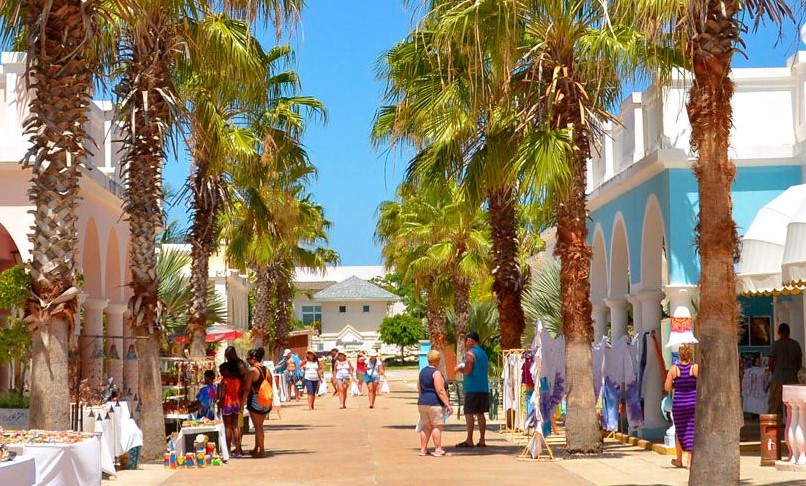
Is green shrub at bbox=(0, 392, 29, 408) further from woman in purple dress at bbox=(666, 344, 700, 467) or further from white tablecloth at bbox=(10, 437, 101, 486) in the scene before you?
woman in purple dress at bbox=(666, 344, 700, 467)

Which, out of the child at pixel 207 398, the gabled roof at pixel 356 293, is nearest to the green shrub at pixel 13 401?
the child at pixel 207 398

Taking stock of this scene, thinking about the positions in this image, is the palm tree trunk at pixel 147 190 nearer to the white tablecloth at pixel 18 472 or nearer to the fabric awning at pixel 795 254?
the white tablecloth at pixel 18 472

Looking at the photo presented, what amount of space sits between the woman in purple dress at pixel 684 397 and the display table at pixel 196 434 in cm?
689

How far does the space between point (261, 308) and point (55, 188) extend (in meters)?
32.3

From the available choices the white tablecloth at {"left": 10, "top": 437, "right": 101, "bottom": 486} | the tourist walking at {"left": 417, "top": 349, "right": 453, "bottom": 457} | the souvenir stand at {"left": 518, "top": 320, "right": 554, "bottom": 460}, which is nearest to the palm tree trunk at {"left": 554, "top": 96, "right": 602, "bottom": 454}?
the souvenir stand at {"left": 518, "top": 320, "right": 554, "bottom": 460}

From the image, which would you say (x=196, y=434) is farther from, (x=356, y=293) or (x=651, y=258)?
(x=356, y=293)

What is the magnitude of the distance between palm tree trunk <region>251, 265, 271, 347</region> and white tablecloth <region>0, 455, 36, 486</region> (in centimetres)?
3418

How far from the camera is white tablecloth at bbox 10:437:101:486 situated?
1128 centimetres

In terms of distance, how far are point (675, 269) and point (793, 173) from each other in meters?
2.70

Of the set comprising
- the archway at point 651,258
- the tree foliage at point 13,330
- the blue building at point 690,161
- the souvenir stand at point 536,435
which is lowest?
the souvenir stand at point 536,435

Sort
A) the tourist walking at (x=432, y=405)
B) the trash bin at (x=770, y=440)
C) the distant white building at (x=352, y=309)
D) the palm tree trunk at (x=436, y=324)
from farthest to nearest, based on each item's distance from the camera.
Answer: the distant white building at (x=352, y=309), the palm tree trunk at (x=436, y=324), the tourist walking at (x=432, y=405), the trash bin at (x=770, y=440)

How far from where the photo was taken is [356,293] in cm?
9719

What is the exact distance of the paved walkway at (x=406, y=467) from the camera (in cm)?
1528

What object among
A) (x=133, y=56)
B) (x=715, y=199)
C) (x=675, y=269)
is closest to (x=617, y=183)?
(x=675, y=269)
